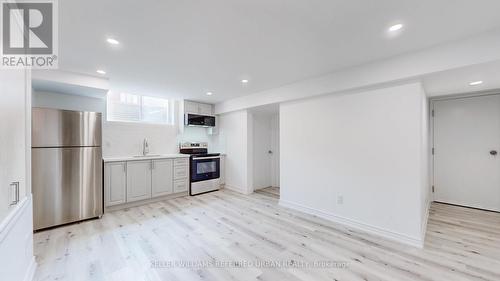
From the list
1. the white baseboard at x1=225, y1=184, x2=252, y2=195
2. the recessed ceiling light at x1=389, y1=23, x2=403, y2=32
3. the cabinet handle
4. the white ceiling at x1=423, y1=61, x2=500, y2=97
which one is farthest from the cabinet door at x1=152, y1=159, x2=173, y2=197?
the white ceiling at x1=423, y1=61, x2=500, y2=97

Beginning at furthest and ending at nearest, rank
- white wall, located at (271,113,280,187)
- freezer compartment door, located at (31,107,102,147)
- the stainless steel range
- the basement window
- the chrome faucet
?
white wall, located at (271,113,280,187)
the stainless steel range
the chrome faucet
the basement window
freezer compartment door, located at (31,107,102,147)

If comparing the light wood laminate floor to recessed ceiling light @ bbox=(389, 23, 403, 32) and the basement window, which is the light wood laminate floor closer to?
the basement window

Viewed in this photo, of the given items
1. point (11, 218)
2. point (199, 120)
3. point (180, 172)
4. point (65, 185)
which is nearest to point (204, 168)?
point (180, 172)

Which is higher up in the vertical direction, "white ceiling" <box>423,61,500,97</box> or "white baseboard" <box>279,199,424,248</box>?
"white ceiling" <box>423,61,500,97</box>

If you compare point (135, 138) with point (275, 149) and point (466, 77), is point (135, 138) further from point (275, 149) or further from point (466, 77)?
point (466, 77)

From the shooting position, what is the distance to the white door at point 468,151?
3.46 metres

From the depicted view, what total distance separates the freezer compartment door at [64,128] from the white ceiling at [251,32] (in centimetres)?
72

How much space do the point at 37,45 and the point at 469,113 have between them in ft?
21.6

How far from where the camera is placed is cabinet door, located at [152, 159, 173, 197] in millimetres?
4199

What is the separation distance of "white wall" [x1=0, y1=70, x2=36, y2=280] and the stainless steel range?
2.95m

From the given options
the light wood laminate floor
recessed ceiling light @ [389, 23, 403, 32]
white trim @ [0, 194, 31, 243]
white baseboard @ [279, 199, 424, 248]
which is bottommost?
the light wood laminate floor

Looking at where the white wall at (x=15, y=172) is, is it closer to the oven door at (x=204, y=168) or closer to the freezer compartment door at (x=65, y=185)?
the freezer compartment door at (x=65, y=185)

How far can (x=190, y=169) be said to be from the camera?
188 inches

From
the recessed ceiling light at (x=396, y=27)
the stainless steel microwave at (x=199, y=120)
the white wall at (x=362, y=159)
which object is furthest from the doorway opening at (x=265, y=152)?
the recessed ceiling light at (x=396, y=27)
